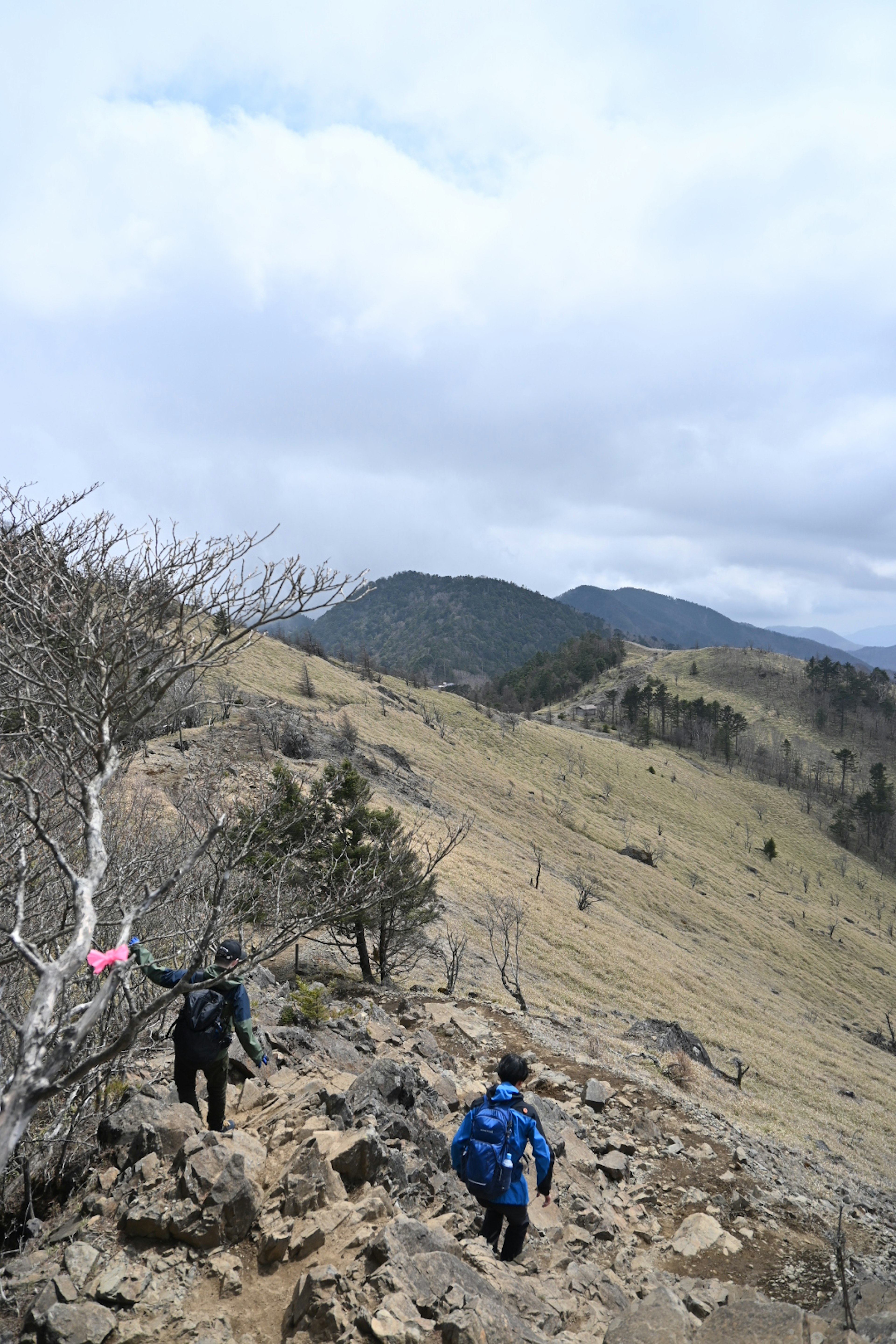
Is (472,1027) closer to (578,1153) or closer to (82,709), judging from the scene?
(578,1153)

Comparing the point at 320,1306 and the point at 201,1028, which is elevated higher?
the point at 201,1028

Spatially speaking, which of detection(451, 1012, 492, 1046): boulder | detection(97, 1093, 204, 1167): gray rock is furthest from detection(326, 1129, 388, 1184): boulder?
detection(451, 1012, 492, 1046): boulder

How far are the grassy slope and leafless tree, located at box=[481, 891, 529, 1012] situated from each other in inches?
22.9

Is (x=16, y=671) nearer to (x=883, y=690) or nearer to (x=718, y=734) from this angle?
(x=718, y=734)

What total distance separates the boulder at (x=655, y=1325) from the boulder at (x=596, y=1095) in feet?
17.7

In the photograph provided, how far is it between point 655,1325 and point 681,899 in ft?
142

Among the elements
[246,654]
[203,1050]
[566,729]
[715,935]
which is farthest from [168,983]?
[566,729]

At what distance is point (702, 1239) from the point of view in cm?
777

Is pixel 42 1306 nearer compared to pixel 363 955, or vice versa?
pixel 42 1306

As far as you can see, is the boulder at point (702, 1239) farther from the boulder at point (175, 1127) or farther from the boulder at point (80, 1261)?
the boulder at point (80, 1261)

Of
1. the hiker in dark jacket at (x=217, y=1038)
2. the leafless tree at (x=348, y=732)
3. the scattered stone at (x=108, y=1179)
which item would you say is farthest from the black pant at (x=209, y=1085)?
the leafless tree at (x=348, y=732)

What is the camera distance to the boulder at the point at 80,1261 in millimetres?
4605

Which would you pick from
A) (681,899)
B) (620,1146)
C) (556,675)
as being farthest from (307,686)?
(556,675)

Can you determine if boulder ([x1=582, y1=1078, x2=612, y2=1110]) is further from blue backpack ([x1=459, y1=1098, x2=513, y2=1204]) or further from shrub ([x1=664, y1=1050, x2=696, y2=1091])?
blue backpack ([x1=459, y1=1098, x2=513, y2=1204])
